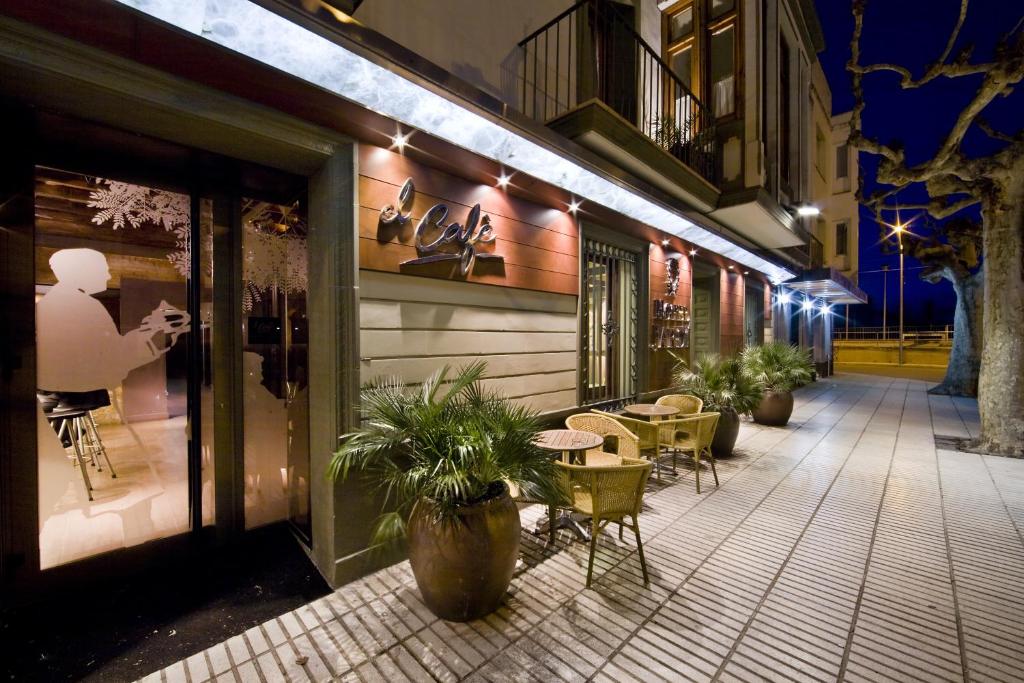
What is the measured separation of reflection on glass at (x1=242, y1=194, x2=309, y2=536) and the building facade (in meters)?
0.02

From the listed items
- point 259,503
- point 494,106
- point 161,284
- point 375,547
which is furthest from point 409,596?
point 494,106

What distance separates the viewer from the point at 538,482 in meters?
2.79

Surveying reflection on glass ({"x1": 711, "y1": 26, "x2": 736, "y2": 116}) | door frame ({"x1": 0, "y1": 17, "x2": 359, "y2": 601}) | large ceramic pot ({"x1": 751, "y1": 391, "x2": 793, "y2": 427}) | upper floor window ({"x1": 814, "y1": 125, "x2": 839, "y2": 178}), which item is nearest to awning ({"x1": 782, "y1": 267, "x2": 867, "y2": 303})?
upper floor window ({"x1": 814, "y1": 125, "x2": 839, "y2": 178})

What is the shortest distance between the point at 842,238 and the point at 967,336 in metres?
10.5

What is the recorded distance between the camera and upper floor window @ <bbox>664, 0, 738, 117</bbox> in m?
8.26

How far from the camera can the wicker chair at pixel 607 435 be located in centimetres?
413

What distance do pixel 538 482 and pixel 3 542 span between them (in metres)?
3.35

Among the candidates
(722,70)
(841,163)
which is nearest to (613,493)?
(722,70)

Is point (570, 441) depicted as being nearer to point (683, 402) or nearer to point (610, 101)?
point (683, 402)

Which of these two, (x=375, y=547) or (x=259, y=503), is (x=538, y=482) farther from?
(x=259, y=503)

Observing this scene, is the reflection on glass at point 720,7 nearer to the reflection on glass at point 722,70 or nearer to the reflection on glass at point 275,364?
the reflection on glass at point 722,70

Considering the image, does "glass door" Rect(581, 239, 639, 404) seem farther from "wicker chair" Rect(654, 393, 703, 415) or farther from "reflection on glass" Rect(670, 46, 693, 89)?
"reflection on glass" Rect(670, 46, 693, 89)

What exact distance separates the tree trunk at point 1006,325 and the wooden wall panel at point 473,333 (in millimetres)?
6587

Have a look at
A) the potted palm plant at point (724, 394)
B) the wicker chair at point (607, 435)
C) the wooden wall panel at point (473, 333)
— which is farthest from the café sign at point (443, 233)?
the potted palm plant at point (724, 394)
